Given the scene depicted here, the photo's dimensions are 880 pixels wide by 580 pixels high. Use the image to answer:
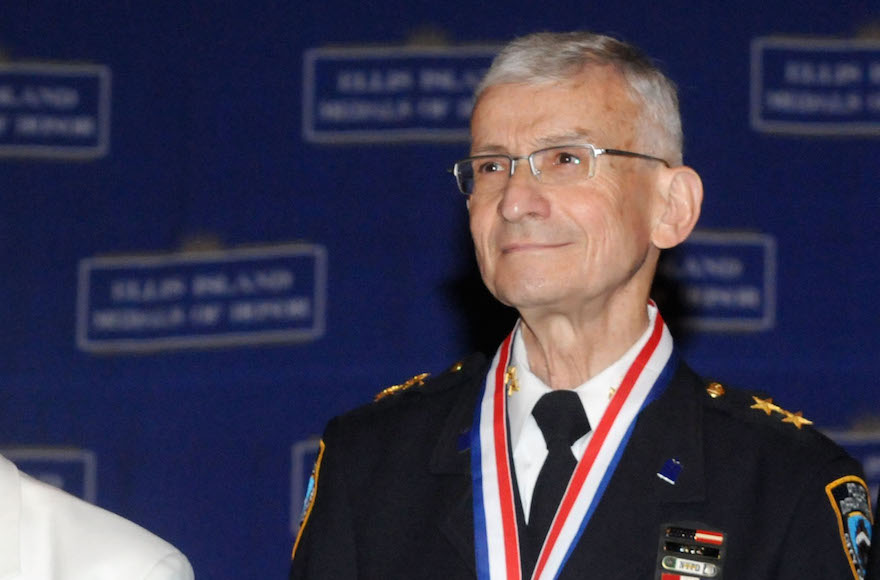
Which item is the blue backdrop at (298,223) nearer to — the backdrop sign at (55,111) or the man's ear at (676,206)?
the backdrop sign at (55,111)

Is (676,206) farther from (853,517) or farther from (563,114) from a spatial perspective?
(853,517)

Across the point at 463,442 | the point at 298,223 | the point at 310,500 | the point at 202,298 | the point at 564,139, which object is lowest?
the point at 310,500

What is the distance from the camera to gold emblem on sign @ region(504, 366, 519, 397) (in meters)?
2.37

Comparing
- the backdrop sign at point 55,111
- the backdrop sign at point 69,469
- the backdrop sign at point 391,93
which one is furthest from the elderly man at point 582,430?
the backdrop sign at point 55,111

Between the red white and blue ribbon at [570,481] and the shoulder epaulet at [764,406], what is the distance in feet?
0.27

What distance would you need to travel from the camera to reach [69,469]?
3.88 m

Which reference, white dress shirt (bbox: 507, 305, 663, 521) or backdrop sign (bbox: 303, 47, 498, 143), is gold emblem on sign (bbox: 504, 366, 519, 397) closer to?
white dress shirt (bbox: 507, 305, 663, 521)

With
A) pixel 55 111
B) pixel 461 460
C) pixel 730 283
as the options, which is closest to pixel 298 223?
pixel 55 111

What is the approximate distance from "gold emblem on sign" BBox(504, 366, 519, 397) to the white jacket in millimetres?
774

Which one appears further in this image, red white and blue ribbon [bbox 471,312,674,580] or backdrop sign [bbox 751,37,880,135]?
backdrop sign [bbox 751,37,880,135]

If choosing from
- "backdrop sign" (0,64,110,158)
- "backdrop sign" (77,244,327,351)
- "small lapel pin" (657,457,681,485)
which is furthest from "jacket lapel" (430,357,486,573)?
"backdrop sign" (0,64,110,158)

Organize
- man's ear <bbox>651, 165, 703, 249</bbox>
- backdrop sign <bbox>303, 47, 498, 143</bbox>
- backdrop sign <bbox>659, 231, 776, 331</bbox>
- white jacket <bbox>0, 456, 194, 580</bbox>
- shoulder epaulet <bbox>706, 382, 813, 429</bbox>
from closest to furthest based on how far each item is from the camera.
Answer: white jacket <bbox>0, 456, 194, 580</bbox>
shoulder epaulet <bbox>706, 382, 813, 429</bbox>
man's ear <bbox>651, 165, 703, 249</bbox>
backdrop sign <bbox>659, 231, 776, 331</bbox>
backdrop sign <bbox>303, 47, 498, 143</bbox>

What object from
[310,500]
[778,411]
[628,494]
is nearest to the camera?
[628,494]

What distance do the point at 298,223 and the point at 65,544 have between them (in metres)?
2.24
